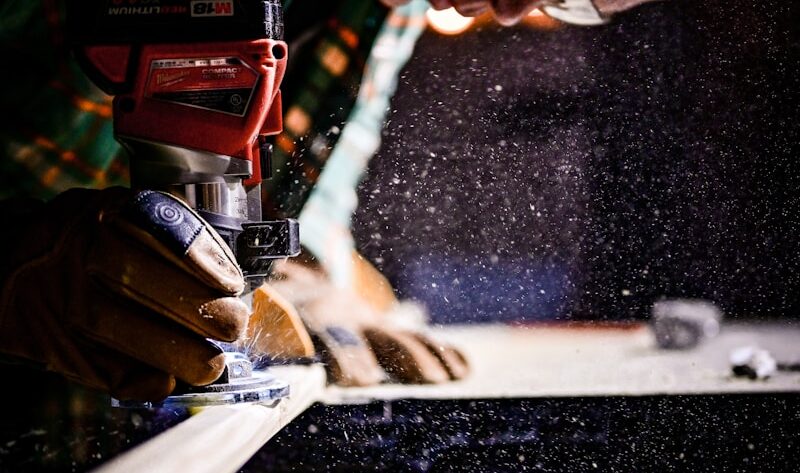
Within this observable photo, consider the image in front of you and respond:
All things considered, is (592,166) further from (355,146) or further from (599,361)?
(355,146)

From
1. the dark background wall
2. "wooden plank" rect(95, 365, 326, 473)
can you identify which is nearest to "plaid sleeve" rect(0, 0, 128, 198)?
"wooden plank" rect(95, 365, 326, 473)

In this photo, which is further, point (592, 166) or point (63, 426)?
point (592, 166)

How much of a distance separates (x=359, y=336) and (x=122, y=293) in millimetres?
1134

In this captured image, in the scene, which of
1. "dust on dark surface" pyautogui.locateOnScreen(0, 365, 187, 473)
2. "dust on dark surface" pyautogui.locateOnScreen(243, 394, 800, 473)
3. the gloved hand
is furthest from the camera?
"dust on dark surface" pyautogui.locateOnScreen(243, 394, 800, 473)

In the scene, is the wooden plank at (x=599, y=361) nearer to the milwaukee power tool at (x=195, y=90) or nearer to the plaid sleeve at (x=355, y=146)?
the plaid sleeve at (x=355, y=146)

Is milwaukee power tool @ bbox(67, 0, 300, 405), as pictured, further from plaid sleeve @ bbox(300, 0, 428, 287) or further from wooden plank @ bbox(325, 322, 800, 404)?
wooden plank @ bbox(325, 322, 800, 404)

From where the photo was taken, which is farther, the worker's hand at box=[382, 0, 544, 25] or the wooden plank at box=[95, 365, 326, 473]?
the worker's hand at box=[382, 0, 544, 25]

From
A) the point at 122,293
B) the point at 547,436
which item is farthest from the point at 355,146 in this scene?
the point at 122,293

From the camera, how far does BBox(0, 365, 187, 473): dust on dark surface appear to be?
143cm

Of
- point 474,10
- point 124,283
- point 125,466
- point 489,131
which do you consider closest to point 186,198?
point 124,283

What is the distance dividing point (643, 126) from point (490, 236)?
1.70 ft

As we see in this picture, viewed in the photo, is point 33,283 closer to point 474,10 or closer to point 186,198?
point 186,198

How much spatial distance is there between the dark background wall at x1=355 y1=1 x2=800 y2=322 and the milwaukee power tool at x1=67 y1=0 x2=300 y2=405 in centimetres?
96

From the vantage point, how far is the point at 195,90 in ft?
2.94
